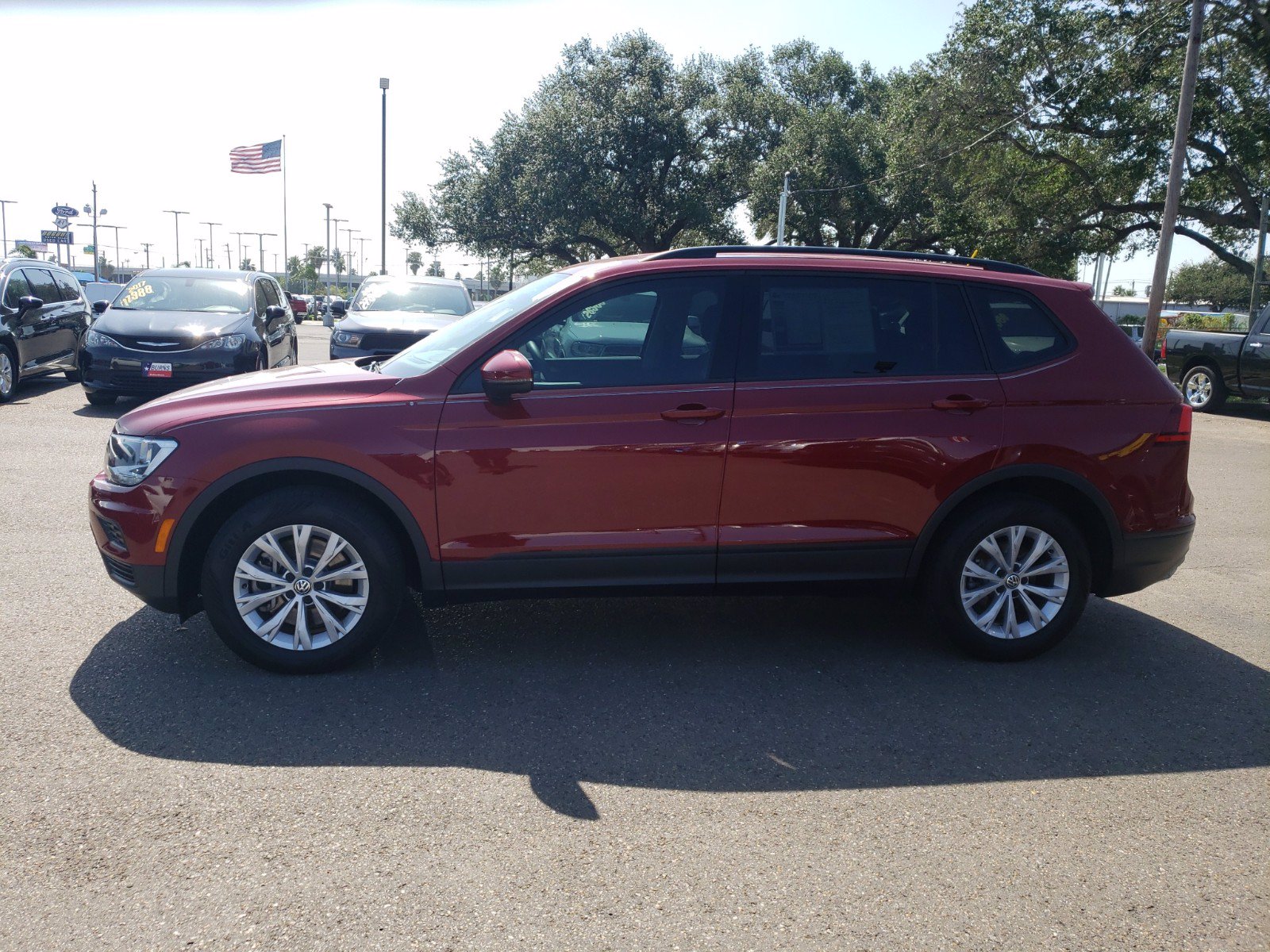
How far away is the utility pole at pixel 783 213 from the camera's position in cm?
3669

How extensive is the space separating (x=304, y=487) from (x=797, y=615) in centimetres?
255

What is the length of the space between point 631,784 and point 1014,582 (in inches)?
85.3

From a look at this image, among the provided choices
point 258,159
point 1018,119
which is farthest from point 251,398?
point 258,159

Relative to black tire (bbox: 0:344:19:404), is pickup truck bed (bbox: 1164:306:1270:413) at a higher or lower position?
higher

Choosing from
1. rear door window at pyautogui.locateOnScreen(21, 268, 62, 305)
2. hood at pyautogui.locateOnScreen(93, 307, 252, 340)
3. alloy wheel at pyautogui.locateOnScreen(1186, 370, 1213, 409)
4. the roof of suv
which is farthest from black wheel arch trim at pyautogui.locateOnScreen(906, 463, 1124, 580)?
alloy wheel at pyautogui.locateOnScreen(1186, 370, 1213, 409)

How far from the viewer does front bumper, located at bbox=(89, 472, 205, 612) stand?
417 cm

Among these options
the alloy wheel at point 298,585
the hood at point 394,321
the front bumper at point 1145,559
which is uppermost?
the hood at point 394,321

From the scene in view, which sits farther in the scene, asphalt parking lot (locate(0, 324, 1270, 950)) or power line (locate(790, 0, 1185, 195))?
power line (locate(790, 0, 1185, 195))

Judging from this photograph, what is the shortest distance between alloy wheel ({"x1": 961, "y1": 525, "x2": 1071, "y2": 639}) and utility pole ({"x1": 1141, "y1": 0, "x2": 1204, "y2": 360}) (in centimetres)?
1725

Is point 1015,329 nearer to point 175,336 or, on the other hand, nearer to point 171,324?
Result: point 175,336

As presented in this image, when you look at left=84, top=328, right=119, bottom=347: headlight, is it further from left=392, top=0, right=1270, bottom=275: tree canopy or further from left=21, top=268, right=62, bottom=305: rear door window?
left=392, top=0, right=1270, bottom=275: tree canopy

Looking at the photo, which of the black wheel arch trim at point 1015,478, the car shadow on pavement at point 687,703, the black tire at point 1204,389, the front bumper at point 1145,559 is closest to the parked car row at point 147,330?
the car shadow on pavement at point 687,703

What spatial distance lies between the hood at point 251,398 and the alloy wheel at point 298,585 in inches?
20.9

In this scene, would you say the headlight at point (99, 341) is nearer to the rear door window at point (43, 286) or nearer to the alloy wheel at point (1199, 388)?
the rear door window at point (43, 286)
